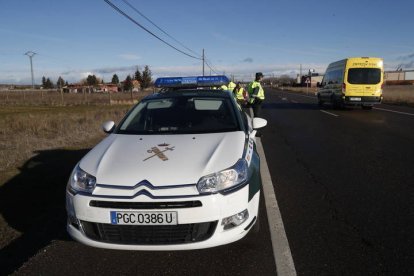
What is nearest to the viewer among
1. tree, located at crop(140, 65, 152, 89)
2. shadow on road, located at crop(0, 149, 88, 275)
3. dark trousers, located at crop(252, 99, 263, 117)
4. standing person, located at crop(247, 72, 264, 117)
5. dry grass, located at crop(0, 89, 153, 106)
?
shadow on road, located at crop(0, 149, 88, 275)

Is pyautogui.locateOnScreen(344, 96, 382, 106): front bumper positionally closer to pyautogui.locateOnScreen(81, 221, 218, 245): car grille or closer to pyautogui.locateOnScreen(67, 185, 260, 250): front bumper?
pyautogui.locateOnScreen(67, 185, 260, 250): front bumper

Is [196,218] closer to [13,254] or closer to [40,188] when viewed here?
[13,254]

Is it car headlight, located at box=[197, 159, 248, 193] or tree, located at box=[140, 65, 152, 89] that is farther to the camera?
tree, located at box=[140, 65, 152, 89]

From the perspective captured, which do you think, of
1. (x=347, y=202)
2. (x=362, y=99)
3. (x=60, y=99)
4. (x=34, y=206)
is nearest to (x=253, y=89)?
(x=347, y=202)

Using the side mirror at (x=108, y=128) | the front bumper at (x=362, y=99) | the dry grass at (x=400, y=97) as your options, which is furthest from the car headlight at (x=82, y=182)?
the dry grass at (x=400, y=97)

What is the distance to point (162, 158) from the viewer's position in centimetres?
355

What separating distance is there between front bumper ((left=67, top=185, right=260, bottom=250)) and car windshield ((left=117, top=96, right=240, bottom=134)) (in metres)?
1.41

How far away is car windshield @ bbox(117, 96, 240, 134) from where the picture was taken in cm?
457

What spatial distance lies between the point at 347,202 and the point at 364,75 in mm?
15484

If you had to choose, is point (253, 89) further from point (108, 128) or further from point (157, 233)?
point (157, 233)

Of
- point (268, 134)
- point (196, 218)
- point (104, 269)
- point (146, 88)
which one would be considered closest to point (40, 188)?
point (104, 269)

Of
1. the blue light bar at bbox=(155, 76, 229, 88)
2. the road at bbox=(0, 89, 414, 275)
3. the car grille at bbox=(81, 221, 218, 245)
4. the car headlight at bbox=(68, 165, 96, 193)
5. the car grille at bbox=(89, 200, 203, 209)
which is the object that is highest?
the blue light bar at bbox=(155, 76, 229, 88)

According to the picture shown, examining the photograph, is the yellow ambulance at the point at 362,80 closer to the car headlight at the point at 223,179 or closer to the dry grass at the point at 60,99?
the car headlight at the point at 223,179

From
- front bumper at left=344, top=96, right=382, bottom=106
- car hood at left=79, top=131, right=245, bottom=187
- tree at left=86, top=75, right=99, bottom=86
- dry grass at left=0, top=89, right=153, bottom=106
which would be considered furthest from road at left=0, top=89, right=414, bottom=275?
tree at left=86, top=75, right=99, bottom=86
